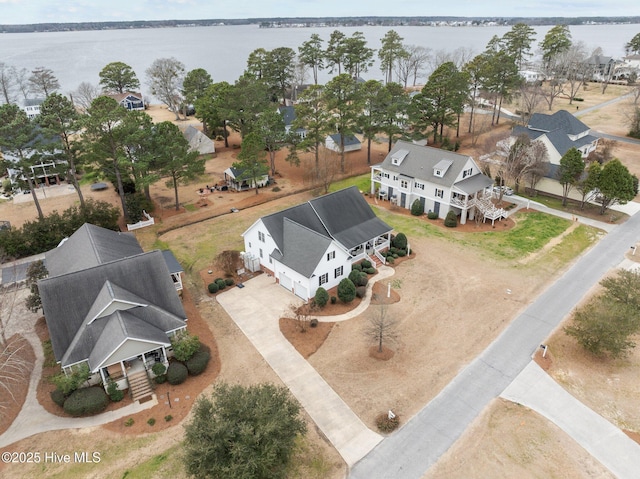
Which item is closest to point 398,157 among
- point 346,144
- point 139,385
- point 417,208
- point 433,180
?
point 433,180

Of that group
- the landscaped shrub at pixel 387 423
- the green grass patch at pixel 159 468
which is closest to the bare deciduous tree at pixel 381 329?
the landscaped shrub at pixel 387 423

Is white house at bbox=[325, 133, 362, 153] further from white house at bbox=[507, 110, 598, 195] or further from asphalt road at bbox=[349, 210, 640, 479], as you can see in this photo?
asphalt road at bbox=[349, 210, 640, 479]

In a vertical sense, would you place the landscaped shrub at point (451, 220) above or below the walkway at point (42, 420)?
above

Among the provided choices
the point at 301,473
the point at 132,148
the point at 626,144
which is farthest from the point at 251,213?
the point at 626,144

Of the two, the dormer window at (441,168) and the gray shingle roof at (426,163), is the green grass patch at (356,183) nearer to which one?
the gray shingle roof at (426,163)

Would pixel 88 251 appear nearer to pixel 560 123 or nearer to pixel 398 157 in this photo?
pixel 398 157
